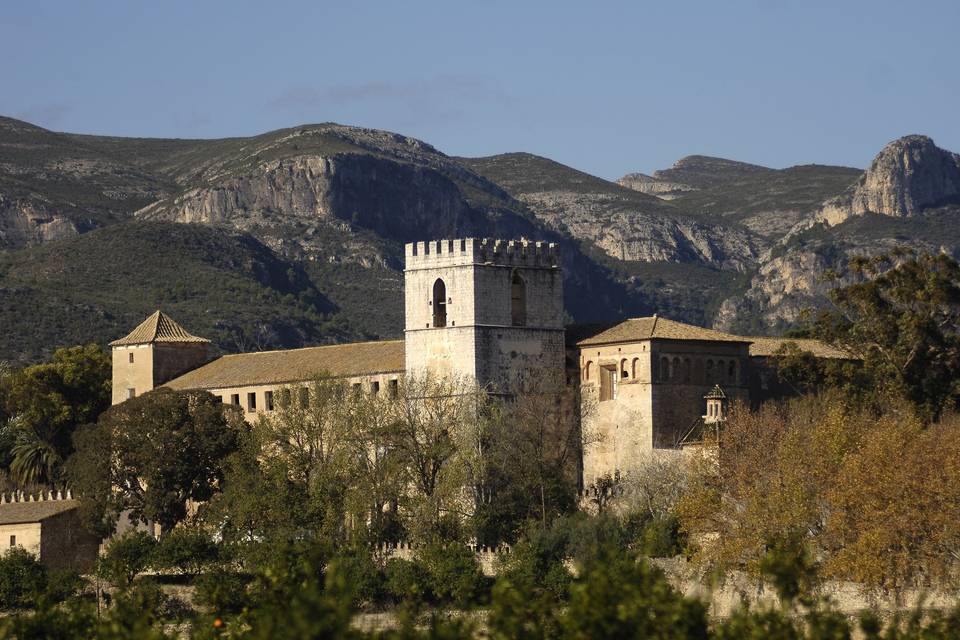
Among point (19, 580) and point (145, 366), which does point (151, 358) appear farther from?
point (19, 580)

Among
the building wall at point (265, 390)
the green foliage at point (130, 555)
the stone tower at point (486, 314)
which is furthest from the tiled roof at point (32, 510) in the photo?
the stone tower at point (486, 314)

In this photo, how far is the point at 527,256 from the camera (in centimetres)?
8994

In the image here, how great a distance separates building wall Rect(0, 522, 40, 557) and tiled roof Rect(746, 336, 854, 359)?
29301mm

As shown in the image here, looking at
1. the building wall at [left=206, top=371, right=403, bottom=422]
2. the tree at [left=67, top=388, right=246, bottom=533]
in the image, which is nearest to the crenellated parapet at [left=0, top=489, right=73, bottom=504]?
the tree at [left=67, top=388, right=246, bottom=533]

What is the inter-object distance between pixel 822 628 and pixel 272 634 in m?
12.4

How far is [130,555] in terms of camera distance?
8262 centimetres

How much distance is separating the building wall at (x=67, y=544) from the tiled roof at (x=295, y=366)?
35.7 ft

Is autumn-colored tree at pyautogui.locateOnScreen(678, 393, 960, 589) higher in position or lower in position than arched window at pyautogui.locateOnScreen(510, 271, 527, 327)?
lower

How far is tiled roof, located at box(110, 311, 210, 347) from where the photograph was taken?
102188 millimetres

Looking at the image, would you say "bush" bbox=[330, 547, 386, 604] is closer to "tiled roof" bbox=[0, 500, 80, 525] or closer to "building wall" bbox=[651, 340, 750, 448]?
"building wall" bbox=[651, 340, 750, 448]

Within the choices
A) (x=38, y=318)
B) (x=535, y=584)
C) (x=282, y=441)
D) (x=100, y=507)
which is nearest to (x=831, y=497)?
(x=535, y=584)

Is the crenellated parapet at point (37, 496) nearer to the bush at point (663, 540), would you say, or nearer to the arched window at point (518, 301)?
the arched window at point (518, 301)

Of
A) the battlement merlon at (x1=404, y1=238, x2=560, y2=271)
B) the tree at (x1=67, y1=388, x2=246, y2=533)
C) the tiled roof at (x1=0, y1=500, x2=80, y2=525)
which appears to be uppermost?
the battlement merlon at (x1=404, y1=238, x2=560, y2=271)

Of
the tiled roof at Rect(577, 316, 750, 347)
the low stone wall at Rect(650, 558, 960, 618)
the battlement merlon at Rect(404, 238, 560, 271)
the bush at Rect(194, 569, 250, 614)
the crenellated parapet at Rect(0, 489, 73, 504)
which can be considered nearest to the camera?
the bush at Rect(194, 569, 250, 614)
